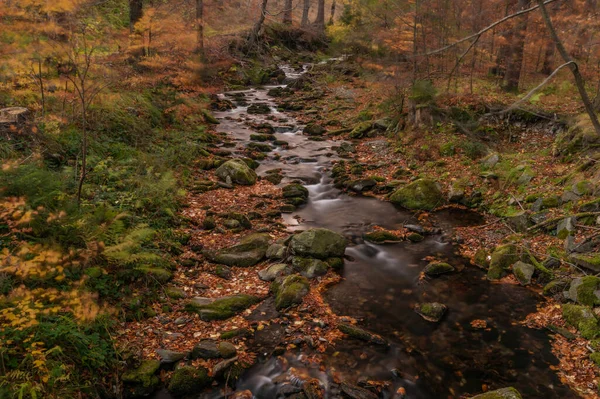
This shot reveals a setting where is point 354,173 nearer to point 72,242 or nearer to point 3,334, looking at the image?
point 72,242

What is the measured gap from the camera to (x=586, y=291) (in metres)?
6.42

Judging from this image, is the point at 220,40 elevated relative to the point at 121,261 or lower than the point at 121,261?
elevated

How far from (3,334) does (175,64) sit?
11.4 metres

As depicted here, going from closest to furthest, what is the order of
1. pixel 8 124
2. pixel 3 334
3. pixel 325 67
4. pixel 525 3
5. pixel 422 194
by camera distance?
pixel 3 334 < pixel 8 124 < pixel 422 194 < pixel 525 3 < pixel 325 67

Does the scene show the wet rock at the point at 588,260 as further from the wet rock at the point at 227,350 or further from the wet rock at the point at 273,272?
the wet rock at the point at 227,350

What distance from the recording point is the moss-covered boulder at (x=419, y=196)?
36.3 ft

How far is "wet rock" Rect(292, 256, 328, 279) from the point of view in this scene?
25.9 ft

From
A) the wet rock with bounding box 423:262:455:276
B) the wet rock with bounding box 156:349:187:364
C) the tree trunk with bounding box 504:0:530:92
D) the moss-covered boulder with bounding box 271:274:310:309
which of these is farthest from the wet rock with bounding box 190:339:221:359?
the tree trunk with bounding box 504:0:530:92

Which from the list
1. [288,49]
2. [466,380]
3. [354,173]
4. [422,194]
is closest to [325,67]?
[288,49]

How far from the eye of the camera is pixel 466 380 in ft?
17.9

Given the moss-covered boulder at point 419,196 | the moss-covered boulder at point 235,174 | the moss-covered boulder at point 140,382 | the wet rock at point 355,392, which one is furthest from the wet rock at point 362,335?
the moss-covered boulder at point 235,174

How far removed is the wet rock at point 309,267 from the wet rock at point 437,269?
7.45 ft

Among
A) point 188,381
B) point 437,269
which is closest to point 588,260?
point 437,269

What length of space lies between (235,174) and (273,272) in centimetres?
520
